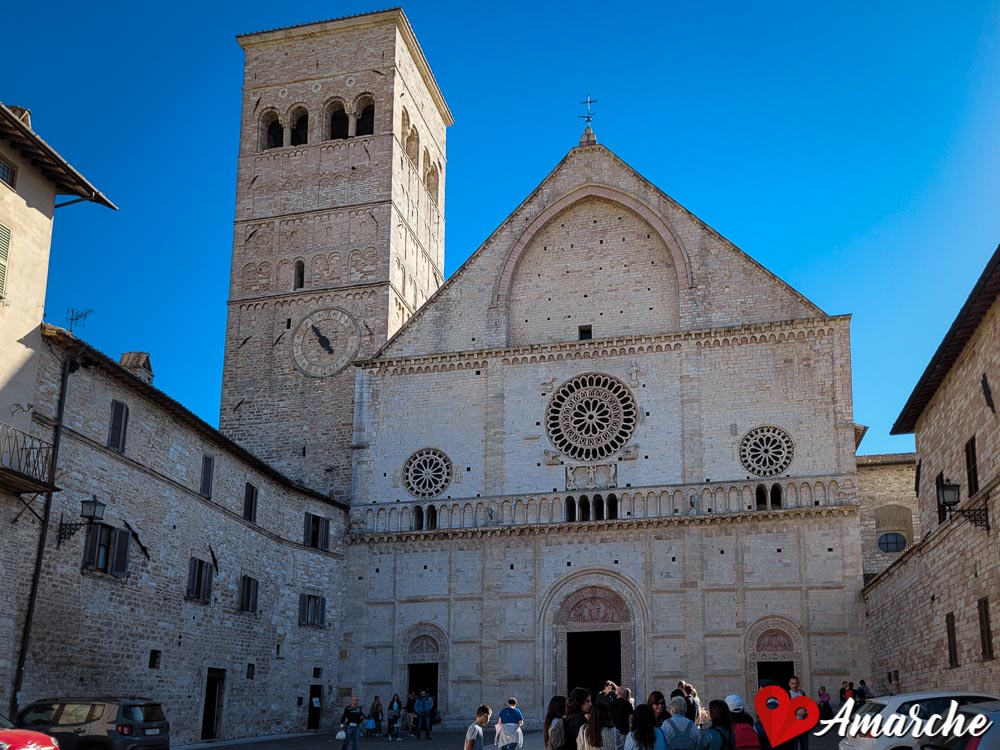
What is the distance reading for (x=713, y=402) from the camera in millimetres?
31734

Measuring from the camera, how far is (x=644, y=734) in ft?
30.6

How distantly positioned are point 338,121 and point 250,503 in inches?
720

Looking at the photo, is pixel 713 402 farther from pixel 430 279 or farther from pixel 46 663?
pixel 46 663

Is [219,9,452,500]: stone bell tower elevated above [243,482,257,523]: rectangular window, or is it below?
above

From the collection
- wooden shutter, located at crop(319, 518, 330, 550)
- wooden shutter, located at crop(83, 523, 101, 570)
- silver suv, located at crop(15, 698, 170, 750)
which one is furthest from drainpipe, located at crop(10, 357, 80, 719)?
wooden shutter, located at crop(319, 518, 330, 550)

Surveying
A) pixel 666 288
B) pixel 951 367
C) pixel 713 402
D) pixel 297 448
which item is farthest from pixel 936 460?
pixel 297 448

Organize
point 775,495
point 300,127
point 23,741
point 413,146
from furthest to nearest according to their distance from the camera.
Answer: point 413,146
point 300,127
point 775,495
point 23,741

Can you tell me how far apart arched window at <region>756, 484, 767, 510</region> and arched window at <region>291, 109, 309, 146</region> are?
828 inches

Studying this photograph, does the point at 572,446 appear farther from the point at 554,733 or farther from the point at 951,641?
the point at 554,733

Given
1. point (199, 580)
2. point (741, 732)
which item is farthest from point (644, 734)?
point (199, 580)

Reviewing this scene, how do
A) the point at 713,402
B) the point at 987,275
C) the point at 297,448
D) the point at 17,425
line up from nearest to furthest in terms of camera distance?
the point at 987,275 < the point at 17,425 < the point at 713,402 < the point at 297,448

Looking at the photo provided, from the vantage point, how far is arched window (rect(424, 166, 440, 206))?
4491 cm

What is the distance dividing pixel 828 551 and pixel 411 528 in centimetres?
1174

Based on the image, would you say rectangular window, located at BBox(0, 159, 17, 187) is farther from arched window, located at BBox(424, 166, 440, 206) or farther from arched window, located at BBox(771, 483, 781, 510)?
arched window, located at BBox(424, 166, 440, 206)
